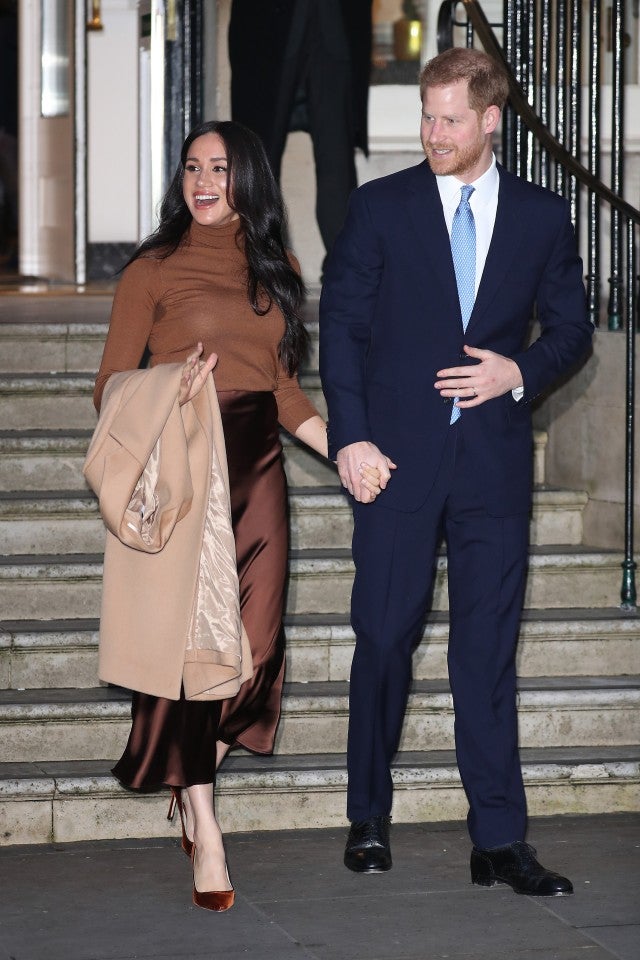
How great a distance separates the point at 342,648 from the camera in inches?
209

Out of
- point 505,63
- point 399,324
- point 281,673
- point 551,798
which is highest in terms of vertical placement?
point 505,63

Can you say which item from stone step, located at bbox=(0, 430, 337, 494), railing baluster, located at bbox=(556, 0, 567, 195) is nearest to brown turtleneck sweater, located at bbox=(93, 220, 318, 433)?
stone step, located at bbox=(0, 430, 337, 494)

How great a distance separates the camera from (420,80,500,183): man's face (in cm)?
394

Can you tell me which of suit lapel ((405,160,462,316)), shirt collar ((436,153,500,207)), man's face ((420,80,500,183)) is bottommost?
suit lapel ((405,160,462,316))

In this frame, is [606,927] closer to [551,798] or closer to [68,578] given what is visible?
[551,798]

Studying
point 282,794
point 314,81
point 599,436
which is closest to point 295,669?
point 282,794

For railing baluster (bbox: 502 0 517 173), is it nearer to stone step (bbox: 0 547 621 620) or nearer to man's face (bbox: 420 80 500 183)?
stone step (bbox: 0 547 621 620)

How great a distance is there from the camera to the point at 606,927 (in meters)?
3.85

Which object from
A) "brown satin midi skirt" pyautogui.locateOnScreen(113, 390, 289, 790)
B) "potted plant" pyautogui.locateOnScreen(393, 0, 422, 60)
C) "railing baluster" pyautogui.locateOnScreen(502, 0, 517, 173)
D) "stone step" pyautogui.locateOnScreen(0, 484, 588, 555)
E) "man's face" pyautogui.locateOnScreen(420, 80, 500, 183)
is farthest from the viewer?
"potted plant" pyautogui.locateOnScreen(393, 0, 422, 60)

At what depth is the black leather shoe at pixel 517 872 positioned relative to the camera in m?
4.04

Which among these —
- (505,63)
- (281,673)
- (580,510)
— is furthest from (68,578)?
(505,63)

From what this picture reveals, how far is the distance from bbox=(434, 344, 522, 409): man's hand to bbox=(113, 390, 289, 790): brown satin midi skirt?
53cm

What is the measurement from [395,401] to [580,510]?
2.09m

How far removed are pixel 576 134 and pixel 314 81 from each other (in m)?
2.24
